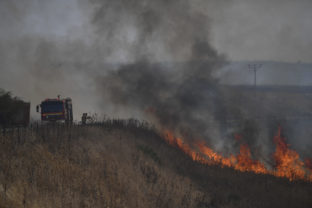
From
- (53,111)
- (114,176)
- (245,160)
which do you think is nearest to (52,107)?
(53,111)

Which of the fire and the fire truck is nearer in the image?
the fire truck

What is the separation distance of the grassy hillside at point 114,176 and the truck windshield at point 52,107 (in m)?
4.23

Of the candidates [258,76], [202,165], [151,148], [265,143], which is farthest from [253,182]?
[258,76]

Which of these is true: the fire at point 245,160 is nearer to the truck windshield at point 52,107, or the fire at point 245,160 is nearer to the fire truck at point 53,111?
the fire truck at point 53,111

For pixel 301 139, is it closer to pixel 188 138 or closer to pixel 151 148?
pixel 188 138

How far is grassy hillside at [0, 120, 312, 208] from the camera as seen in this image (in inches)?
416

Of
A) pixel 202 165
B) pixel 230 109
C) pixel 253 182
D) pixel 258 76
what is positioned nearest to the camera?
pixel 253 182

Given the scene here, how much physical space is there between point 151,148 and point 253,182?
7.28 metres

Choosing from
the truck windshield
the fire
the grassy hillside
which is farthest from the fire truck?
the fire

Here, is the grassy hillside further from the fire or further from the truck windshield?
the truck windshield

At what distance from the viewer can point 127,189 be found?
13.4 m

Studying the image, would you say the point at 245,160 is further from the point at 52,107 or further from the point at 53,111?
the point at 52,107

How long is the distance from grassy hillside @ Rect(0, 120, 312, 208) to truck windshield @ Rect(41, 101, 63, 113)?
4.23 m

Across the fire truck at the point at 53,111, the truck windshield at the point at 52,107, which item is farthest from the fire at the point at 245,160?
the truck windshield at the point at 52,107
